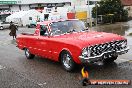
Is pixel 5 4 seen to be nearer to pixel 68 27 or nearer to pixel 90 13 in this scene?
pixel 90 13

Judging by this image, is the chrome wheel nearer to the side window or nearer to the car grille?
the car grille

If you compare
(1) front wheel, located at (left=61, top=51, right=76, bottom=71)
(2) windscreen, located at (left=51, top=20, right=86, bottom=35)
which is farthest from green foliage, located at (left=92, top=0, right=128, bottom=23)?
(1) front wheel, located at (left=61, top=51, right=76, bottom=71)

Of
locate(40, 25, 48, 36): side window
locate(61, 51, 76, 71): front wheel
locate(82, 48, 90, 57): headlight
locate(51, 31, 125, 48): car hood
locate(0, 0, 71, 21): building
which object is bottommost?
locate(61, 51, 76, 71): front wheel

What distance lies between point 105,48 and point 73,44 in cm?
99

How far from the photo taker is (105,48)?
367 inches

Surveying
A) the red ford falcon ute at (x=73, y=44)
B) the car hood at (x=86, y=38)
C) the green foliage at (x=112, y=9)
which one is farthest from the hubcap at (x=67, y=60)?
the green foliage at (x=112, y=9)

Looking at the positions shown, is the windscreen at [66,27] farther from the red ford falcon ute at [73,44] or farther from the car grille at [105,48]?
the car grille at [105,48]

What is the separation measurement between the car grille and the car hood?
12 centimetres

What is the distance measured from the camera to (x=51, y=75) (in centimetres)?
962

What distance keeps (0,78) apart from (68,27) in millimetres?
3016

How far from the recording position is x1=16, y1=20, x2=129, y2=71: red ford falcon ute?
29.9 feet

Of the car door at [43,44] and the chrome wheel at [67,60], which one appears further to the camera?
the car door at [43,44]

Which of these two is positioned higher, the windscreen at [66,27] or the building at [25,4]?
the building at [25,4]

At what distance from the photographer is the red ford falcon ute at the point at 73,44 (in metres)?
9.11
